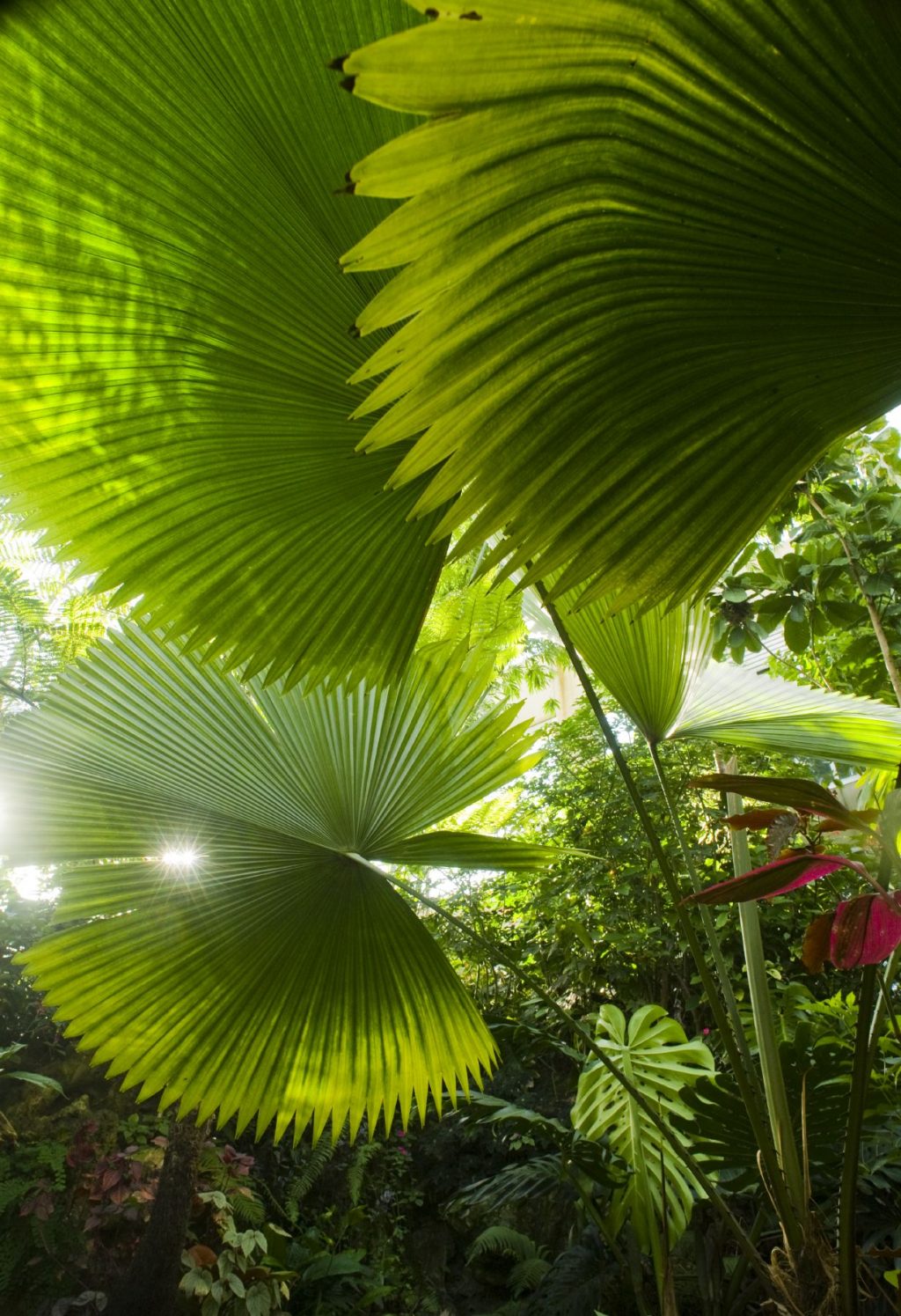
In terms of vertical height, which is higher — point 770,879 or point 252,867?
point 252,867

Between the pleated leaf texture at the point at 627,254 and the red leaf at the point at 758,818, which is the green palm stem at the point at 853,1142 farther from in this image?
the pleated leaf texture at the point at 627,254

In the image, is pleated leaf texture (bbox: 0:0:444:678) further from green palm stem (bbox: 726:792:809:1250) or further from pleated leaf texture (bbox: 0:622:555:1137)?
green palm stem (bbox: 726:792:809:1250)

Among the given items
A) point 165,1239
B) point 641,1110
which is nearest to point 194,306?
point 641,1110

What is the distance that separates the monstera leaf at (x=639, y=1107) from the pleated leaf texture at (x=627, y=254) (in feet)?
6.62

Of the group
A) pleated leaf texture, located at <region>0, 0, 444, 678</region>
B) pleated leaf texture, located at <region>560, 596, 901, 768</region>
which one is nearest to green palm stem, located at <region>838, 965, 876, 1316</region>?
pleated leaf texture, located at <region>560, 596, 901, 768</region>

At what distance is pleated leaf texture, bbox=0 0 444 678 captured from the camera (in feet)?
2.27

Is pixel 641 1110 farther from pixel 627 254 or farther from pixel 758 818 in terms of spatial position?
pixel 627 254

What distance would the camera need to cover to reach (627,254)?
45 centimetres

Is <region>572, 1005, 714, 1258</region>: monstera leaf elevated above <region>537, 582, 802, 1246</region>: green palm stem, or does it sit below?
below

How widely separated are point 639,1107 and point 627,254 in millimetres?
2321

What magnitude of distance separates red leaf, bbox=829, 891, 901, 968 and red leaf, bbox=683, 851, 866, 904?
3 cm

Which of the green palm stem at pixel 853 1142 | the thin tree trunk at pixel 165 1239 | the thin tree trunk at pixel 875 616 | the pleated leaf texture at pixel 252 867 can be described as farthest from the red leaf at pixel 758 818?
the thin tree trunk at pixel 165 1239

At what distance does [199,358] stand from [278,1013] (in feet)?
3.57

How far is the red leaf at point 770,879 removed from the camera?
712mm
